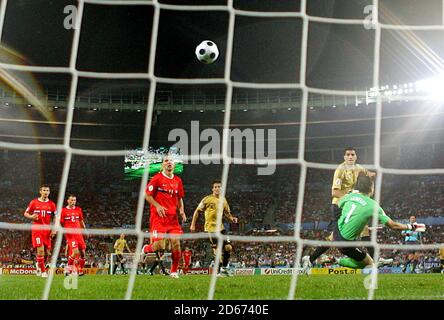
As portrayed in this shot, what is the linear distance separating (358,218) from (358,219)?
11 millimetres

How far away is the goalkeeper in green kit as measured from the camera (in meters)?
5.63

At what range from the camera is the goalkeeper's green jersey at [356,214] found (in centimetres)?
563

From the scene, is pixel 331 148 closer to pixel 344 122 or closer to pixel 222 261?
pixel 344 122

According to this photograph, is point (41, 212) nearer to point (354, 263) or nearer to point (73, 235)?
point (73, 235)

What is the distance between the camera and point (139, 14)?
62.0ft

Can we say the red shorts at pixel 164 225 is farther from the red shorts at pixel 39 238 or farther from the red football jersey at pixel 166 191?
the red shorts at pixel 39 238

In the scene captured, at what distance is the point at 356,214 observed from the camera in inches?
224

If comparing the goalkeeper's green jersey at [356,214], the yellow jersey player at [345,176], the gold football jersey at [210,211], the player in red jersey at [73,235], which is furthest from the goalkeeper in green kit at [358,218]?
the player in red jersey at [73,235]

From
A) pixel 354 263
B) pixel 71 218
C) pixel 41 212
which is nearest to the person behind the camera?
pixel 354 263

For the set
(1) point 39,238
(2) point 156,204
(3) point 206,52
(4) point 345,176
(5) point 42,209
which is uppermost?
(3) point 206,52

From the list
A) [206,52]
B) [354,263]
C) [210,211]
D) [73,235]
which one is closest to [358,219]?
[354,263]

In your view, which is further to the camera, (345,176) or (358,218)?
(345,176)

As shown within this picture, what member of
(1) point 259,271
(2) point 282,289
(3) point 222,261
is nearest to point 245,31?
(1) point 259,271
